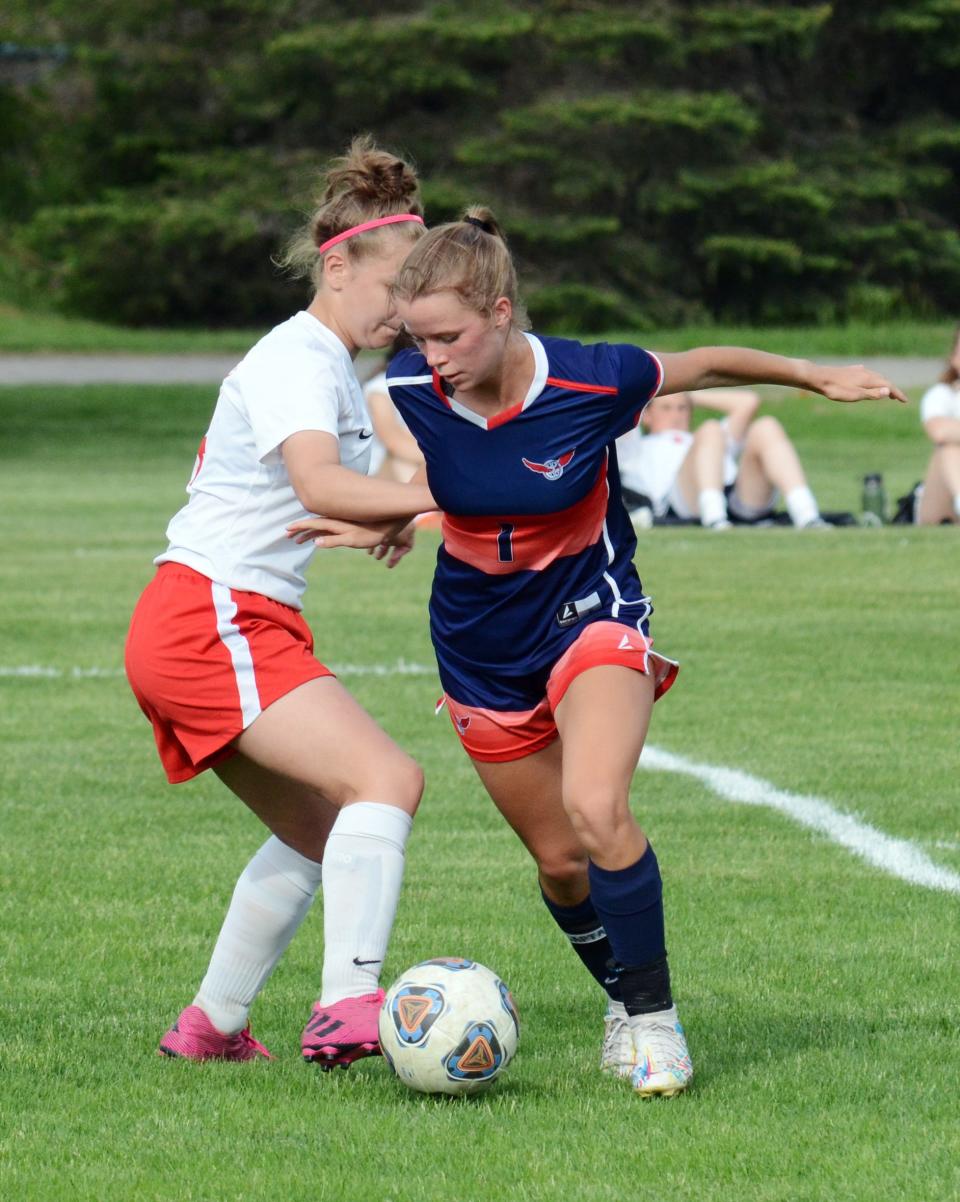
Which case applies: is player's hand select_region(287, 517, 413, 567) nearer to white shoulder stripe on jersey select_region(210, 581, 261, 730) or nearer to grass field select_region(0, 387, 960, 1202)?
white shoulder stripe on jersey select_region(210, 581, 261, 730)

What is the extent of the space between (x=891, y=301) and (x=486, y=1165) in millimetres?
40437

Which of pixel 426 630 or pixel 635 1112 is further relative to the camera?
pixel 426 630

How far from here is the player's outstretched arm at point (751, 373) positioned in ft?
14.7

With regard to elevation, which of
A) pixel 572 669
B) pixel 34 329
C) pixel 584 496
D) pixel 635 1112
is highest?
pixel 584 496

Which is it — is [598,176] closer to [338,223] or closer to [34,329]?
[34,329]

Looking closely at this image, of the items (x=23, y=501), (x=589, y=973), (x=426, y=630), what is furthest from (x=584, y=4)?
(x=589, y=973)

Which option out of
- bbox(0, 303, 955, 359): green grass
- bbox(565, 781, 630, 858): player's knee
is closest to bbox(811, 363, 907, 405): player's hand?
bbox(565, 781, 630, 858): player's knee

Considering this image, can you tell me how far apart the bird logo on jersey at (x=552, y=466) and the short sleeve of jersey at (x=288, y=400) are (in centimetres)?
42

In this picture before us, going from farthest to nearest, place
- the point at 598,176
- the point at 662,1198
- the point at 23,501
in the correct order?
1. the point at 598,176
2. the point at 23,501
3. the point at 662,1198

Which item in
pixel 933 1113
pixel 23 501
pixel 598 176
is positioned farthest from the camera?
pixel 598 176

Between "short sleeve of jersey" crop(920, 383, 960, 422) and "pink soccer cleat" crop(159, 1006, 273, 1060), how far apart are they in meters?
11.3

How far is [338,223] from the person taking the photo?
4426 millimetres

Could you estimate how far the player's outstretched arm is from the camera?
14.7ft

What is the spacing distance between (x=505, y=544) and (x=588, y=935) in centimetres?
97
